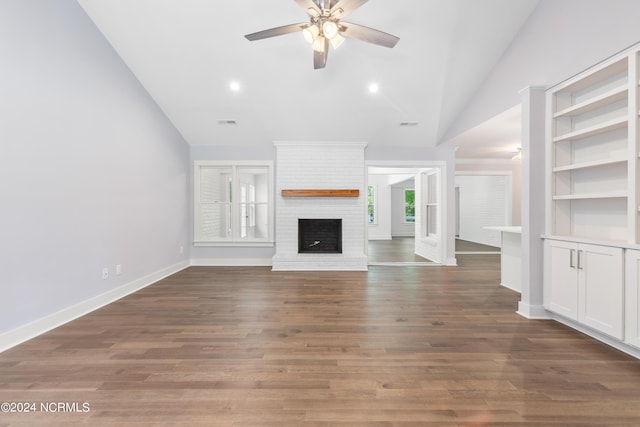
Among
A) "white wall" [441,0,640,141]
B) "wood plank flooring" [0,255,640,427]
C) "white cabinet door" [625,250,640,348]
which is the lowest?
"wood plank flooring" [0,255,640,427]

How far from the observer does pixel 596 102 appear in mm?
2488

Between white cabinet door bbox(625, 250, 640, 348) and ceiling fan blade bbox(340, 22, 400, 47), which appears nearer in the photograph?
white cabinet door bbox(625, 250, 640, 348)

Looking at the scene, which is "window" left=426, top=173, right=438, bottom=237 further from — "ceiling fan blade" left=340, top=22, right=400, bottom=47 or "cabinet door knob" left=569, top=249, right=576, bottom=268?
"ceiling fan blade" left=340, top=22, right=400, bottom=47

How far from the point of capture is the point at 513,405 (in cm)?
163

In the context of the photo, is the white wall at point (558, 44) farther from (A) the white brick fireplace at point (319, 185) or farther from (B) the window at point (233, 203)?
(B) the window at point (233, 203)

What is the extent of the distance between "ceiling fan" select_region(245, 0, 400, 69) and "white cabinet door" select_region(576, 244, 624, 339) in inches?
104

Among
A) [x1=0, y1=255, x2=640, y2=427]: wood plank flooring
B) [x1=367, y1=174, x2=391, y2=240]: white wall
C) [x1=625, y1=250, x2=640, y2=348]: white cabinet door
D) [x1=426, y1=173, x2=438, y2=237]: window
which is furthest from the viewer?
[x1=367, y1=174, x2=391, y2=240]: white wall

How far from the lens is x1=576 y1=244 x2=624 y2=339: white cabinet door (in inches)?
87.6

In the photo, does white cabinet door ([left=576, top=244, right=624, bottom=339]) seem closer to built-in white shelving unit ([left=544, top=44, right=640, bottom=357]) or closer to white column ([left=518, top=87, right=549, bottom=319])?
built-in white shelving unit ([left=544, top=44, right=640, bottom=357])

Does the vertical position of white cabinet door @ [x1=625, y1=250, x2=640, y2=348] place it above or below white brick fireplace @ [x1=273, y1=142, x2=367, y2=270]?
below

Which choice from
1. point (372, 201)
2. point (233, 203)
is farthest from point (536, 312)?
point (372, 201)

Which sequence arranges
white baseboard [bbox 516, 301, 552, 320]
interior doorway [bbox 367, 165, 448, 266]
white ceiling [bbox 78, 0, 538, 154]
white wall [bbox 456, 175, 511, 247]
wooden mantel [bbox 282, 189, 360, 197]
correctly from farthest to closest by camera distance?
1. white wall [bbox 456, 175, 511, 247]
2. interior doorway [bbox 367, 165, 448, 266]
3. wooden mantel [bbox 282, 189, 360, 197]
4. white ceiling [bbox 78, 0, 538, 154]
5. white baseboard [bbox 516, 301, 552, 320]

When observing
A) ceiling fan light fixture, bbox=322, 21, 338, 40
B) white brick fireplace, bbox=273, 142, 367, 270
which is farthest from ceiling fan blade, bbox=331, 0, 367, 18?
white brick fireplace, bbox=273, 142, 367, 270

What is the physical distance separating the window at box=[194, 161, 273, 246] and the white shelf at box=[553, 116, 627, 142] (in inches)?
174
